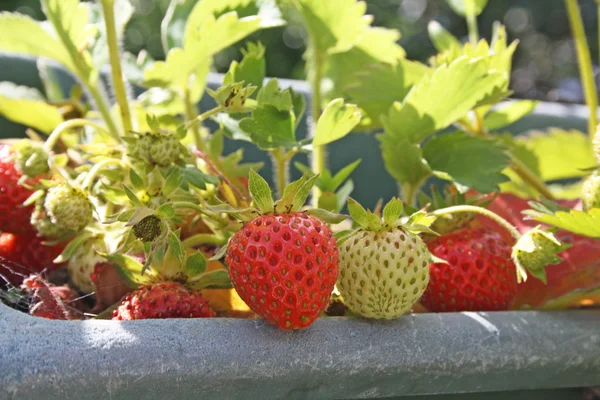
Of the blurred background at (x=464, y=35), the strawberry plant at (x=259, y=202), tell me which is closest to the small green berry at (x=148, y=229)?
the strawberry plant at (x=259, y=202)

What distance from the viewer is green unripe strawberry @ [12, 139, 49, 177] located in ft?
1.47

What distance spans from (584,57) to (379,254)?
387mm

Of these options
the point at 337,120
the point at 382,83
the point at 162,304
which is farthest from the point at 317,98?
the point at 162,304

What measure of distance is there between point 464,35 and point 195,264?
2.91 m

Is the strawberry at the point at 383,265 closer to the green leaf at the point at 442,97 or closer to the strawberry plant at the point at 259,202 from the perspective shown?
the strawberry plant at the point at 259,202

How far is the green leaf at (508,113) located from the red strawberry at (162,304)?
334mm

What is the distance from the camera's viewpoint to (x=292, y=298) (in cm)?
37

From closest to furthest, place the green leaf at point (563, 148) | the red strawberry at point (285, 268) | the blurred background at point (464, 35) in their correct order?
the red strawberry at point (285, 268) < the green leaf at point (563, 148) < the blurred background at point (464, 35)

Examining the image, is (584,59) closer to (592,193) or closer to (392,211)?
(592,193)

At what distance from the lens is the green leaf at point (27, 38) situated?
0.52 meters

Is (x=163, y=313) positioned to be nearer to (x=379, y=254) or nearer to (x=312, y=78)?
(x=379, y=254)

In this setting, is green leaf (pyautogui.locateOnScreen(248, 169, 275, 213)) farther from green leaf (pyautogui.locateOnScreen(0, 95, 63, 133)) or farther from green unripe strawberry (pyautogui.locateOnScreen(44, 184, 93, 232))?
green leaf (pyautogui.locateOnScreen(0, 95, 63, 133))

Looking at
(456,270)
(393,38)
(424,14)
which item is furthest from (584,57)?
(424,14)

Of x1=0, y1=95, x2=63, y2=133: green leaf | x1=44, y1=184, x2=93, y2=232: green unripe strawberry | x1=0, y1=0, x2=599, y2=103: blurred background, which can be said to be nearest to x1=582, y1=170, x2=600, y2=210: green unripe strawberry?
x1=44, y1=184, x2=93, y2=232: green unripe strawberry
